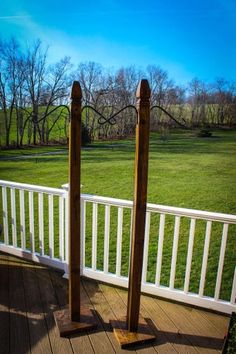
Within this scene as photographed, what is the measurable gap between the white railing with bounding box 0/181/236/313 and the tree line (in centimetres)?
97

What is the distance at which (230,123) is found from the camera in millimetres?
4578

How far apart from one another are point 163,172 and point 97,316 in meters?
6.97

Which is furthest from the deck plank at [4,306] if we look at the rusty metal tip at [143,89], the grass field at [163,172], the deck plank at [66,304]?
the rusty metal tip at [143,89]

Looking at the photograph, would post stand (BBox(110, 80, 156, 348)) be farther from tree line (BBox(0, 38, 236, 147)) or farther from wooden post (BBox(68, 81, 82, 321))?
tree line (BBox(0, 38, 236, 147))

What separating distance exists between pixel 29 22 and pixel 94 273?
172 inches

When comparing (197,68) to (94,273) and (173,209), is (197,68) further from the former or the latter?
(94,273)

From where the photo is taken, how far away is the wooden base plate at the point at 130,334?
5.13 feet

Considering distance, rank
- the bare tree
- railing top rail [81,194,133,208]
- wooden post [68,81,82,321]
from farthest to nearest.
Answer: the bare tree → railing top rail [81,194,133,208] → wooden post [68,81,82,321]

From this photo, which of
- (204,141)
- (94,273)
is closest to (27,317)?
(94,273)

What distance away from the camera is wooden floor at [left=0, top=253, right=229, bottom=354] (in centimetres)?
155

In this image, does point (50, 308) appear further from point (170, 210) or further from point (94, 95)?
point (94, 95)

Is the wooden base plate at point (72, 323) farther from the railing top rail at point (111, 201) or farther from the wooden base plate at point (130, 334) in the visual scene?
the railing top rail at point (111, 201)

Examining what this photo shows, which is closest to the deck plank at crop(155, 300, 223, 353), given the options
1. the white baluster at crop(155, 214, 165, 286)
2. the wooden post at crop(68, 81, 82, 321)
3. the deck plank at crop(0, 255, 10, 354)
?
the white baluster at crop(155, 214, 165, 286)

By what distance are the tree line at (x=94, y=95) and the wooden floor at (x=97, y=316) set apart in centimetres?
155
